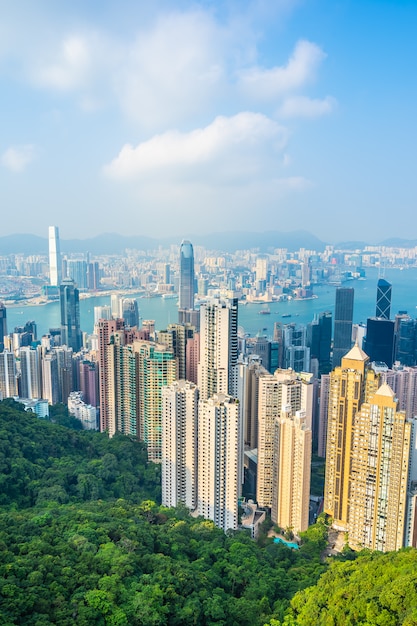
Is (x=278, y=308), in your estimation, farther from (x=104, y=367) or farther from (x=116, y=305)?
(x=104, y=367)

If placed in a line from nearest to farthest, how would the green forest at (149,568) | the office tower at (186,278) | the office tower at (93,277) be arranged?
1. the green forest at (149,568)
2. the office tower at (186,278)
3. the office tower at (93,277)

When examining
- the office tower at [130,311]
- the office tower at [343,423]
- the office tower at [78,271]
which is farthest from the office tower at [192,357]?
the office tower at [78,271]

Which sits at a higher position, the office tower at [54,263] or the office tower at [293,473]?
the office tower at [54,263]

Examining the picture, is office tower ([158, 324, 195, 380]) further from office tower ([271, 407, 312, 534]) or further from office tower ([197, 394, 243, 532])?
office tower ([271, 407, 312, 534])

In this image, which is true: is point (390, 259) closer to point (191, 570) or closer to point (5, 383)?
point (5, 383)

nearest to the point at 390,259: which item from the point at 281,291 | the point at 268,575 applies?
the point at 281,291

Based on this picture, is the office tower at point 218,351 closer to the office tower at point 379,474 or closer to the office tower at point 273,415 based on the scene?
the office tower at point 273,415

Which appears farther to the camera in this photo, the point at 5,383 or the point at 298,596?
the point at 5,383

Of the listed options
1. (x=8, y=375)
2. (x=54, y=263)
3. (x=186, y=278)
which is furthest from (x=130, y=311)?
(x=8, y=375)
